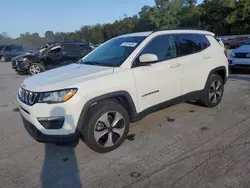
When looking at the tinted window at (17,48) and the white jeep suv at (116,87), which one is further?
the tinted window at (17,48)

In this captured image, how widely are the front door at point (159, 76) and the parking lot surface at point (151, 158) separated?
0.60 meters

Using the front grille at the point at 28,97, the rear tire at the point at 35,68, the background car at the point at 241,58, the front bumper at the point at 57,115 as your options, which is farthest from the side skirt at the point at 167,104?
the rear tire at the point at 35,68

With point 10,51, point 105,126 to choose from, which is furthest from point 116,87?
point 10,51

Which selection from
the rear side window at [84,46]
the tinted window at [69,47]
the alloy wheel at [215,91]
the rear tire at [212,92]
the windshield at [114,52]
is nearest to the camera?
the windshield at [114,52]

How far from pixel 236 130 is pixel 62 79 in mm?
2961

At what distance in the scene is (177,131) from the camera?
4023mm

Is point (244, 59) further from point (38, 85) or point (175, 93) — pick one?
point (38, 85)

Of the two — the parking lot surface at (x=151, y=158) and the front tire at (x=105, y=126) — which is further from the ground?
the front tire at (x=105, y=126)

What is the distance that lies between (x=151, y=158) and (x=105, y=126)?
2.57ft

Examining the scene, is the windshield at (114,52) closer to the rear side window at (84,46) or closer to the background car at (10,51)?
the rear side window at (84,46)

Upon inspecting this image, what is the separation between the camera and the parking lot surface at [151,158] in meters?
2.77

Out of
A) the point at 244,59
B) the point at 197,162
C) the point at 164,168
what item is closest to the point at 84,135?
the point at 164,168

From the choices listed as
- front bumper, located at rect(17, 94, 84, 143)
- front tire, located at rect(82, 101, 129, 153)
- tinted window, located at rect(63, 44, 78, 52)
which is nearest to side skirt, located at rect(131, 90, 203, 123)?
front tire, located at rect(82, 101, 129, 153)

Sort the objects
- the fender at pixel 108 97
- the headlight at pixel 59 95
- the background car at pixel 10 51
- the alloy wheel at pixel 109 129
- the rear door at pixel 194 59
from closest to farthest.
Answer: the headlight at pixel 59 95 → the fender at pixel 108 97 → the alloy wheel at pixel 109 129 → the rear door at pixel 194 59 → the background car at pixel 10 51
